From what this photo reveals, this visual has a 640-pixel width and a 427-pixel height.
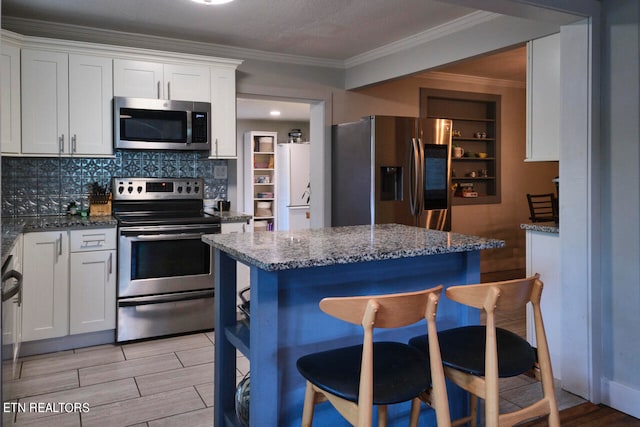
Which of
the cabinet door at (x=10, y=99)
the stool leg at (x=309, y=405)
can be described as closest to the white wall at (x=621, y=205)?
the stool leg at (x=309, y=405)

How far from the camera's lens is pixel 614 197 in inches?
103

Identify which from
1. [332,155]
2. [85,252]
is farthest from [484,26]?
[85,252]

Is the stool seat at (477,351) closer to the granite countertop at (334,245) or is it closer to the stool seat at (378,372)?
the stool seat at (378,372)

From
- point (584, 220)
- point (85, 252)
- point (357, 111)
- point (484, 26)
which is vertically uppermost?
point (484, 26)

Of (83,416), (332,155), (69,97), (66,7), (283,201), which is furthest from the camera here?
(283,201)

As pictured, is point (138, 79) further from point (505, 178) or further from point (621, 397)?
point (505, 178)

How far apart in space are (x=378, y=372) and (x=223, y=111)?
3.07 m

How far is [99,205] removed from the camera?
393cm

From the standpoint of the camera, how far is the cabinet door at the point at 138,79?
374 cm

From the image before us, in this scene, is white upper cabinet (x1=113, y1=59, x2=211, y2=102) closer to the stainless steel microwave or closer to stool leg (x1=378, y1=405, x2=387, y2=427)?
the stainless steel microwave

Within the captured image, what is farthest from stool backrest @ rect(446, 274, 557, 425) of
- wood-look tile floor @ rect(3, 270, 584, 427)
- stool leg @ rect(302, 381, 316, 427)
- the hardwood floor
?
wood-look tile floor @ rect(3, 270, 584, 427)

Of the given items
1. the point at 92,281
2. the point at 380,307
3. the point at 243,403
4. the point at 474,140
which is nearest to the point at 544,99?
the point at 380,307

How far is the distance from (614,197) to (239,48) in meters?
3.17

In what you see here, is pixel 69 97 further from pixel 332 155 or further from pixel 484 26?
pixel 484 26
